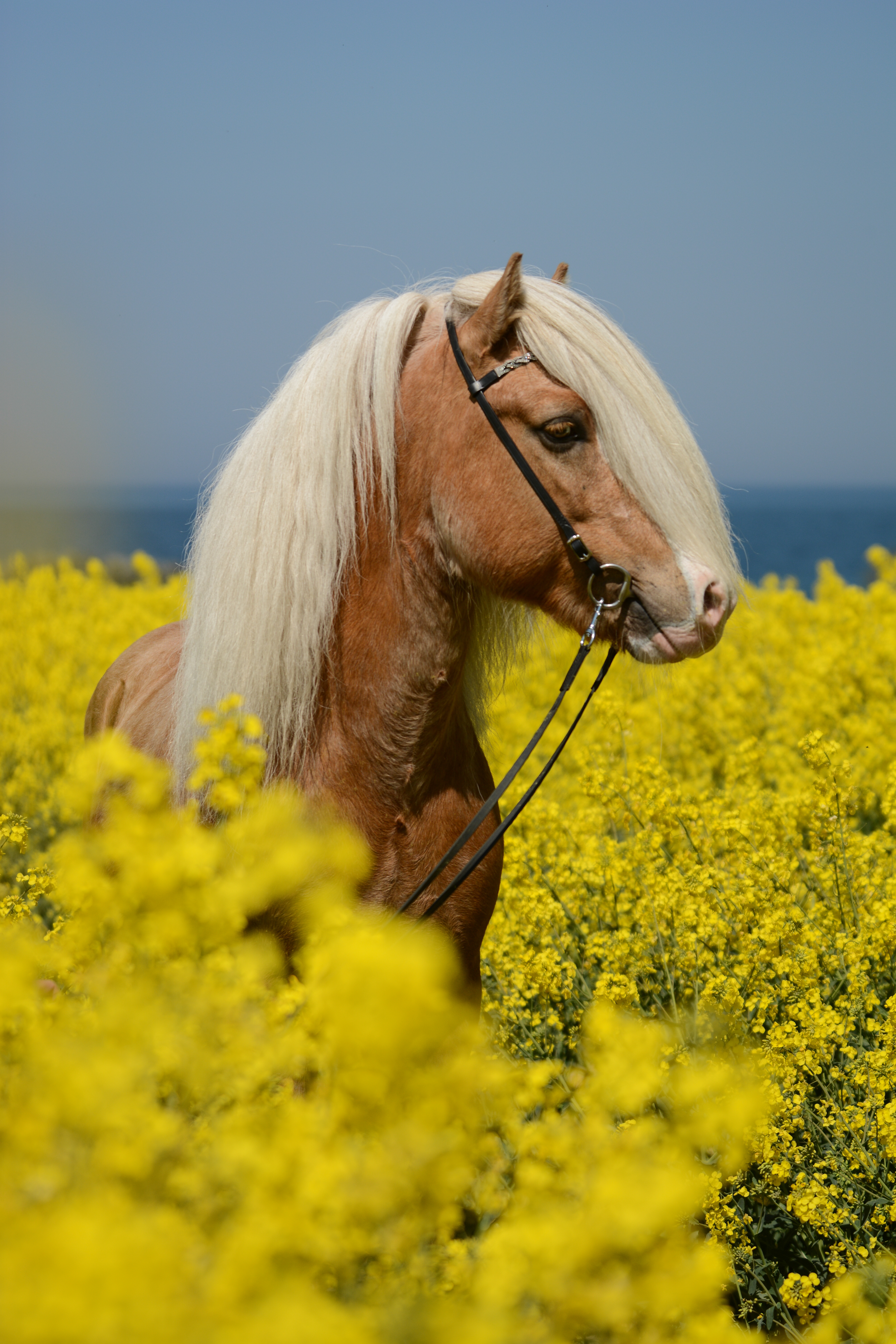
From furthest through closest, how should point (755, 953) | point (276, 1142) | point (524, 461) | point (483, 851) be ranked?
point (755, 953) < point (483, 851) < point (524, 461) < point (276, 1142)

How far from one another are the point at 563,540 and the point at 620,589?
5.7 inches

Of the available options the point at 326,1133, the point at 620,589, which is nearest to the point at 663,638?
the point at 620,589

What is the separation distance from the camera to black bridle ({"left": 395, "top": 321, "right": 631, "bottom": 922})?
6.10 feet

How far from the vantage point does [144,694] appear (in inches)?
108

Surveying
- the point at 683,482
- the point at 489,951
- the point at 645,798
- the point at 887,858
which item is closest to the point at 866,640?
the point at 887,858

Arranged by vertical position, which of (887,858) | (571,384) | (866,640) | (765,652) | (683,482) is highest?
(571,384)

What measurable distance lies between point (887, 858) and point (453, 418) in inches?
90.8

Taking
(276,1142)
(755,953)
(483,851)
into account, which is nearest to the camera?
(276,1142)

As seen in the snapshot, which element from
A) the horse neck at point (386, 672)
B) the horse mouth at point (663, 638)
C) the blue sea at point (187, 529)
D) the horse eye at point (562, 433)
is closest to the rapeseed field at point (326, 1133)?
the horse neck at point (386, 672)

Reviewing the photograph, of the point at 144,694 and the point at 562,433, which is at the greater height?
the point at 562,433

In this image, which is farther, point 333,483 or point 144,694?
point 144,694

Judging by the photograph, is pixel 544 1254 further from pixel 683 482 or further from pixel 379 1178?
pixel 683 482

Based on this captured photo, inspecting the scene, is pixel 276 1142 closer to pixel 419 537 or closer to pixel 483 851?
pixel 483 851

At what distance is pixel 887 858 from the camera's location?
3.29m
